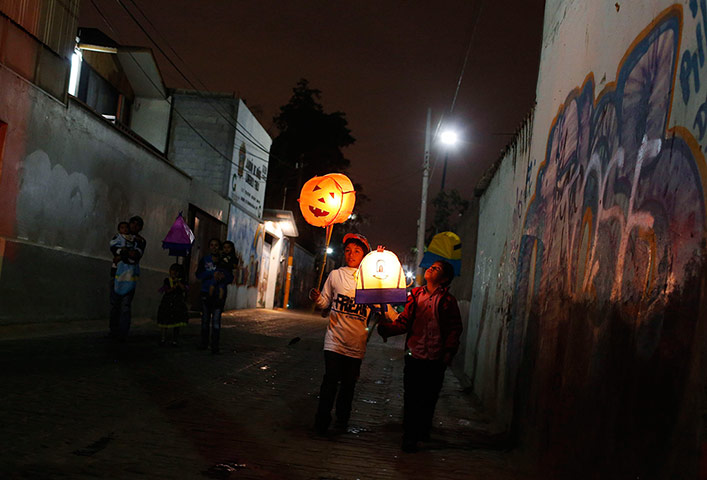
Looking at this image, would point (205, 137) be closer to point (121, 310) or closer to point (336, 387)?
point (121, 310)

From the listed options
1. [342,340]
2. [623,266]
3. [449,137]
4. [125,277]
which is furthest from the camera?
[449,137]

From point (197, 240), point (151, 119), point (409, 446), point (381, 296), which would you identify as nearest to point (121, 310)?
point (381, 296)

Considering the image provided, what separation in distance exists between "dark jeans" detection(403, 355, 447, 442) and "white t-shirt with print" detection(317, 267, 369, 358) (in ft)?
1.72

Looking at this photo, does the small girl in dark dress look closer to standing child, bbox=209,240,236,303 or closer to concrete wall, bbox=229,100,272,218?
standing child, bbox=209,240,236,303

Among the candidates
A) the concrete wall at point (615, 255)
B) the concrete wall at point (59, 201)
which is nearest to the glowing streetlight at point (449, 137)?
the concrete wall at point (59, 201)

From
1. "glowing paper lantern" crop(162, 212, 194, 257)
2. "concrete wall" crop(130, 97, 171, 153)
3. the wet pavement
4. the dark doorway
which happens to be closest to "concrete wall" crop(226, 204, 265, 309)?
the dark doorway

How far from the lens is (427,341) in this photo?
231 inches

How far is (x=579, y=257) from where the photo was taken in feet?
15.6

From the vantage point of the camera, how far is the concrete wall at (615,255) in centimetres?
291

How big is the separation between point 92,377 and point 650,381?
591cm

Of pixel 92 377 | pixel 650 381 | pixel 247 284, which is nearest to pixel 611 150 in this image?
pixel 650 381

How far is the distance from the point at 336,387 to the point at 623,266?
3070mm

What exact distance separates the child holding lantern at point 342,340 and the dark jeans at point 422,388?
0.52 meters

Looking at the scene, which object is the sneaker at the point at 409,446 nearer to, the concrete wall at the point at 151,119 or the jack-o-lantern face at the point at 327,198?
the jack-o-lantern face at the point at 327,198
